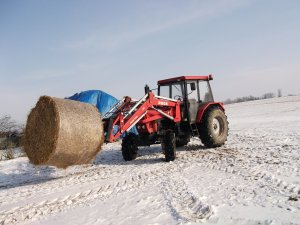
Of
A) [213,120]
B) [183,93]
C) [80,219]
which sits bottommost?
[80,219]

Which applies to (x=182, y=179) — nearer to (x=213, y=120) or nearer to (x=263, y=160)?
(x=263, y=160)

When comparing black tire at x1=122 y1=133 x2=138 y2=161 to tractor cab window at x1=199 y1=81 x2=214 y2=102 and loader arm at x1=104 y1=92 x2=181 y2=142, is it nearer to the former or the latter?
loader arm at x1=104 y1=92 x2=181 y2=142

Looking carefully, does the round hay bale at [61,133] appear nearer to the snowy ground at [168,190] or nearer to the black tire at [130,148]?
the snowy ground at [168,190]

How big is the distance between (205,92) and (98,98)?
651cm

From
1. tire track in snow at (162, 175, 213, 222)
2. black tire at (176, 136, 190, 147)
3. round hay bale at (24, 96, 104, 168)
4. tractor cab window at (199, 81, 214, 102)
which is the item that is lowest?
tire track in snow at (162, 175, 213, 222)

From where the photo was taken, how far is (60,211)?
233 inches

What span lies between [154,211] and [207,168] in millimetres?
3094

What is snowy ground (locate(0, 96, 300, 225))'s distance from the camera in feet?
16.8

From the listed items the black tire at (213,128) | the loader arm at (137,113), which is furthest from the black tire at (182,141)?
the loader arm at (137,113)

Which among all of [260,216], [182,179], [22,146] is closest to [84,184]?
[22,146]

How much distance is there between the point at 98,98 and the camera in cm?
1667

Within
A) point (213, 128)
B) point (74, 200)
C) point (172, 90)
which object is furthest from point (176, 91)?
point (74, 200)

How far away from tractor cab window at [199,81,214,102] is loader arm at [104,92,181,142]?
110cm

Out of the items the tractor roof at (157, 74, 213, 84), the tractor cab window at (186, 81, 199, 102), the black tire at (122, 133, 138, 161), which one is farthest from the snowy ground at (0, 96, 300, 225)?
the tractor roof at (157, 74, 213, 84)
